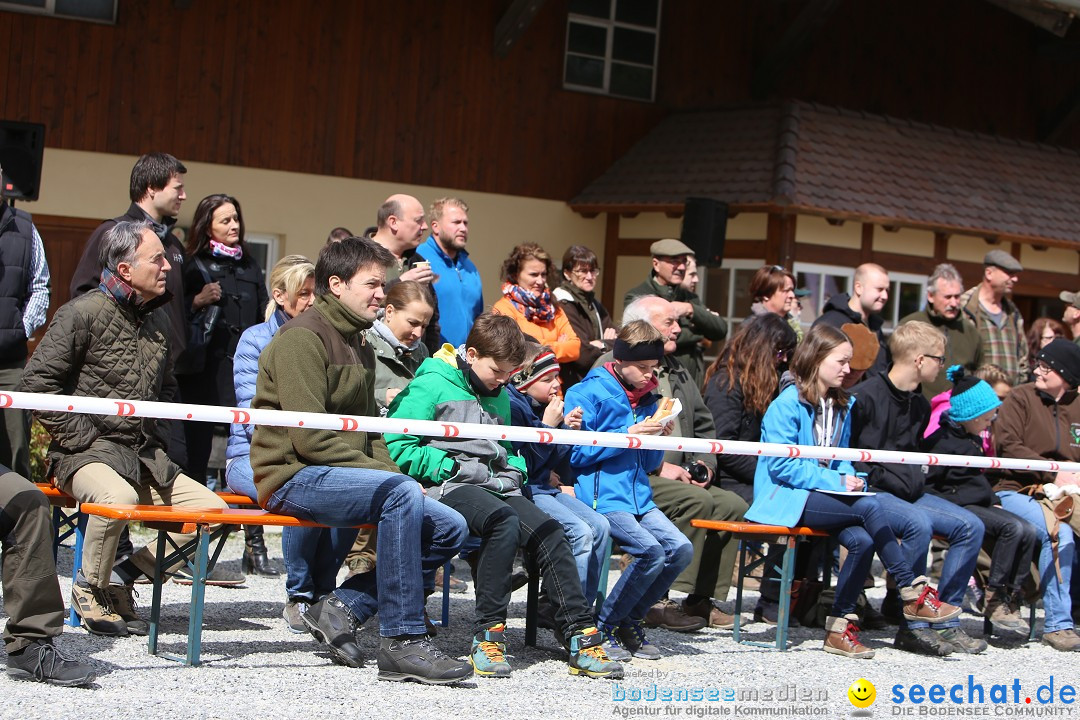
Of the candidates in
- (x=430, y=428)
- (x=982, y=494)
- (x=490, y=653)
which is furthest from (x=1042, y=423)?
(x=430, y=428)

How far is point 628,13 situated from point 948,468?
33.1 ft

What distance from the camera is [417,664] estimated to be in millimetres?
5316

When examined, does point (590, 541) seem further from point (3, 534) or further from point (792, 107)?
point (792, 107)

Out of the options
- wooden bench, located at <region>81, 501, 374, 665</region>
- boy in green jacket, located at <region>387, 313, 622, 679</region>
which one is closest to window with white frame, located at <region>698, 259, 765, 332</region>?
boy in green jacket, located at <region>387, 313, 622, 679</region>

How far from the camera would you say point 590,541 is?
6004 mm

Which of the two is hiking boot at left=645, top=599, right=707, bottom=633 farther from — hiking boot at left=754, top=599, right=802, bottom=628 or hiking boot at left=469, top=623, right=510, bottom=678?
hiking boot at left=469, top=623, right=510, bottom=678

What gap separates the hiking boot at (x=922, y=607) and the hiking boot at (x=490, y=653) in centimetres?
243

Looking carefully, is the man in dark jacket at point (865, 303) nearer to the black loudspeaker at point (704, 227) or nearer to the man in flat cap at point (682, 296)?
the man in flat cap at point (682, 296)

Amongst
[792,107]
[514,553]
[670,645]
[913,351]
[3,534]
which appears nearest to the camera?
[3,534]

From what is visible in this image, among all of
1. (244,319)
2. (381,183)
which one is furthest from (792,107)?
(244,319)

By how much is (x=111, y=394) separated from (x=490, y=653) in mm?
1915

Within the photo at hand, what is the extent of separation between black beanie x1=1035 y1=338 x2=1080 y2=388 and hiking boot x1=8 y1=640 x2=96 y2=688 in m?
5.76

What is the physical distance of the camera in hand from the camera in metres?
7.29

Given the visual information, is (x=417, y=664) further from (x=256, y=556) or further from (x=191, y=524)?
(x=256, y=556)
